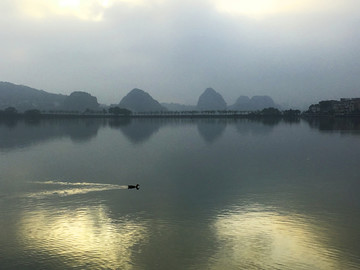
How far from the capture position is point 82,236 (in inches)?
1013

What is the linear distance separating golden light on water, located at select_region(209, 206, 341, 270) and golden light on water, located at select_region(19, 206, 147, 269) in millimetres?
6929

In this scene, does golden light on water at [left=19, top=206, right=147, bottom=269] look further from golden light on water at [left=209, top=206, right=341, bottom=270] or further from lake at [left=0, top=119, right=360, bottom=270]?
golden light on water at [left=209, top=206, right=341, bottom=270]

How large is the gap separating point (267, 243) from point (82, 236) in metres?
15.2

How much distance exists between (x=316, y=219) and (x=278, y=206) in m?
4.37

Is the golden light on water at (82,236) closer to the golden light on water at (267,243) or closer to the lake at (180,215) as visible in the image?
the lake at (180,215)

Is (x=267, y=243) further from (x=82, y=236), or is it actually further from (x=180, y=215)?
(x=82, y=236)

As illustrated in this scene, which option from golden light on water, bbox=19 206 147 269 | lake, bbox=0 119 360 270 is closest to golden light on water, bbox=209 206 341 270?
lake, bbox=0 119 360 270

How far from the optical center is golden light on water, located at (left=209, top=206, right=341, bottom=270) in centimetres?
2144

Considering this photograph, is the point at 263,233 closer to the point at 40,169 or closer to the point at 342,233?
the point at 342,233

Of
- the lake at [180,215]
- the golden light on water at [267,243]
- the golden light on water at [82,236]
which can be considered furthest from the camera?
the lake at [180,215]

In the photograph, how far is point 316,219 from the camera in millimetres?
29922

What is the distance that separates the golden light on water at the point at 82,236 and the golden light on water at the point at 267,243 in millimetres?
6929

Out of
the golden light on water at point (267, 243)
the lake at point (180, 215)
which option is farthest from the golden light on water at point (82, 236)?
the golden light on water at point (267, 243)

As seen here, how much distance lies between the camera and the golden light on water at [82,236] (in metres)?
22.1
